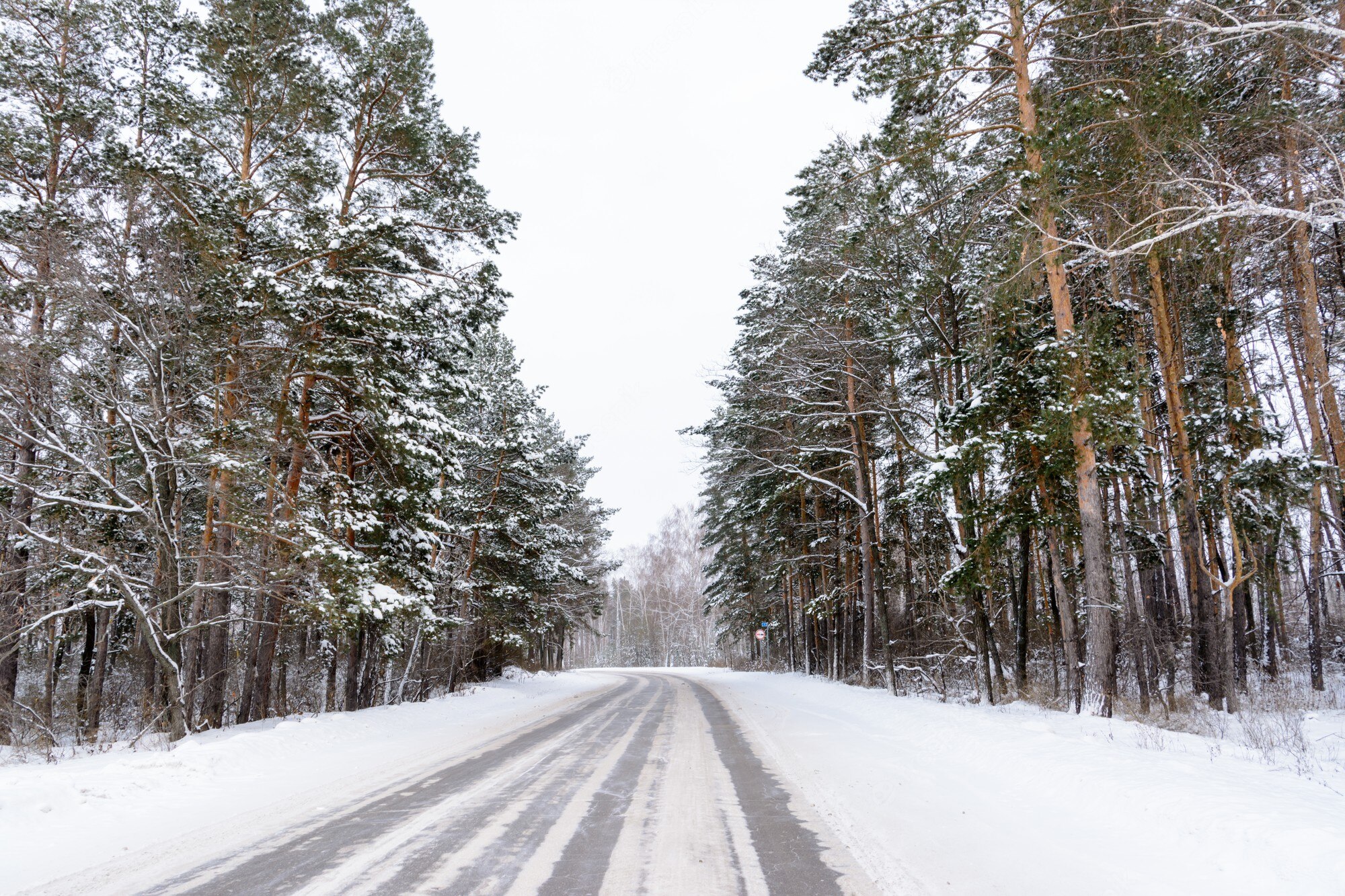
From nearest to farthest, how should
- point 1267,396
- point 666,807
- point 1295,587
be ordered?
point 666,807 < point 1267,396 < point 1295,587

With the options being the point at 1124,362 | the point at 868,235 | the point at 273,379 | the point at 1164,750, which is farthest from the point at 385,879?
the point at 868,235

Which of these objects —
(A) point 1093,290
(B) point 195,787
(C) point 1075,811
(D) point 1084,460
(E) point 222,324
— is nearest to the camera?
(C) point 1075,811

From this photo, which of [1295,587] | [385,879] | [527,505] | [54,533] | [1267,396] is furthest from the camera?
[1295,587]

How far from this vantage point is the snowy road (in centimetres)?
381

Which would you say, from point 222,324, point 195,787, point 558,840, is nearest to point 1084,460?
point 558,840

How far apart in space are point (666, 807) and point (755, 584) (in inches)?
980

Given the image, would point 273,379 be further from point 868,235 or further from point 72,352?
point 868,235

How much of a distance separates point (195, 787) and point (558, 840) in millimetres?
4605

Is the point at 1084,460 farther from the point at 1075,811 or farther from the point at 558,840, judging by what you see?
the point at 558,840

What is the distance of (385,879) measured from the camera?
3850 millimetres

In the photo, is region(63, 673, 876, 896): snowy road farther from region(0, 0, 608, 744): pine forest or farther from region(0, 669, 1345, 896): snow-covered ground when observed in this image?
region(0, 0, 608, 744): pine forest

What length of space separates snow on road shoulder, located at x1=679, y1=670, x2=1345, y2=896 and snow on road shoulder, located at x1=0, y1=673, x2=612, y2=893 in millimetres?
4744

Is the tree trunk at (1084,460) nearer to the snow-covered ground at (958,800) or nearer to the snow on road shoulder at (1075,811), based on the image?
the snow-covered ground at (958,800)

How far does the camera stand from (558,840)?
463cm
